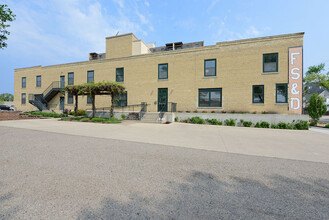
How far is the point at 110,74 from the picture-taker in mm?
19984

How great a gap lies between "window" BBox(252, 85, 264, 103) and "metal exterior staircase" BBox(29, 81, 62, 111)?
25.6 m

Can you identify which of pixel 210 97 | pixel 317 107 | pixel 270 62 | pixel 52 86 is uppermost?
pixel 270 62

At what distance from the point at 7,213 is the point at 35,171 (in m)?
1.60

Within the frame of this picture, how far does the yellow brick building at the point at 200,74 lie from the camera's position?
14.2 meters

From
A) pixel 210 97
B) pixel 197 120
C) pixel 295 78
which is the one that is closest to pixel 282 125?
pixel 295 78

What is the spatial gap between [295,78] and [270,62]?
253 centimetres

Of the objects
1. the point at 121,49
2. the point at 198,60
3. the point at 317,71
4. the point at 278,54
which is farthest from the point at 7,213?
the point at 317,71

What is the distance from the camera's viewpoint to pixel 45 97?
22.8m

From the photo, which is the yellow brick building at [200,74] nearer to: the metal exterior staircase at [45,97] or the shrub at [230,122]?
the metal exterior staircase at [45,97]

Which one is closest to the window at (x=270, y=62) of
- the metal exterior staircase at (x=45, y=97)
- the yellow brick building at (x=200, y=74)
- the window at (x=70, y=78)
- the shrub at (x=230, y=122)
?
the yellow brick building at (x=200, y=74)

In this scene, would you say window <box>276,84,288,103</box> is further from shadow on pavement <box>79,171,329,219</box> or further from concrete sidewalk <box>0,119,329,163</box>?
shadow on pavement <box>79,171,329,219</box>

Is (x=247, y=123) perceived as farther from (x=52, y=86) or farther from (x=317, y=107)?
(x=52, y=86)

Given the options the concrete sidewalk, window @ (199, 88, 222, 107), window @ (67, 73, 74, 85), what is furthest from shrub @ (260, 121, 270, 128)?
window @ (67, 73, 74, 85)

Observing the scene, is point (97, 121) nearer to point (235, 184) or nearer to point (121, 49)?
point (121, 49)
